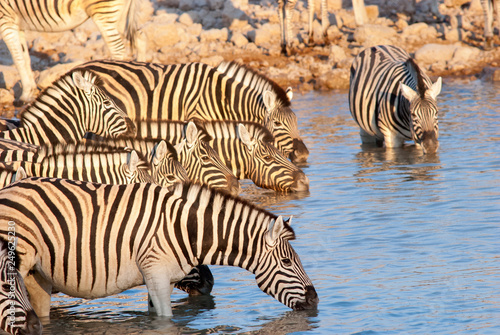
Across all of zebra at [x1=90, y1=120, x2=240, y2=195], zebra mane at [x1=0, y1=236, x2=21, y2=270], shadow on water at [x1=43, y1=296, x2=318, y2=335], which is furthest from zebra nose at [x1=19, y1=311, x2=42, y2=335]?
zebra at [x1=90, y1=120, x2=240, y2=195]

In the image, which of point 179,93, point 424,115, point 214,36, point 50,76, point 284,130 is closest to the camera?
point 179,93

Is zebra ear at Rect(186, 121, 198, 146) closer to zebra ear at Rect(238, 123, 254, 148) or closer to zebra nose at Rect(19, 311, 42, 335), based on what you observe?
zebra ear at Rect(238, 123, 254, 148)

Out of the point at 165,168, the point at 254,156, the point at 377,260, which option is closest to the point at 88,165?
the point at 165,168

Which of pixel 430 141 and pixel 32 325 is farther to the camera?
pixel 430 141

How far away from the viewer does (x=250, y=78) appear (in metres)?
13.9

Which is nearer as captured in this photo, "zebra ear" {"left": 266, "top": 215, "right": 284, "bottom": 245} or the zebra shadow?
"zebra ear" {"left": 266, "top": 215, "right": 284, "bottom": 245}

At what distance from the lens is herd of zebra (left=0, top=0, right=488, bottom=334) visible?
6.78 m

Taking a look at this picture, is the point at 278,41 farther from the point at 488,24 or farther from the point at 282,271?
the point at 282,271

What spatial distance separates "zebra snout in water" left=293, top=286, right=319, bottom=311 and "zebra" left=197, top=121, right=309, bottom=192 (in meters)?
4.91

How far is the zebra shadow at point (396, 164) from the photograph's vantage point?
1277cm

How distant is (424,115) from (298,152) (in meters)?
2.20

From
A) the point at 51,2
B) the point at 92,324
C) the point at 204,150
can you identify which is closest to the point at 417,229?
the point at 204,150

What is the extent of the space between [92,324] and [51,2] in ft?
33.2

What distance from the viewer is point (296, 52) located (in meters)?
23.6
